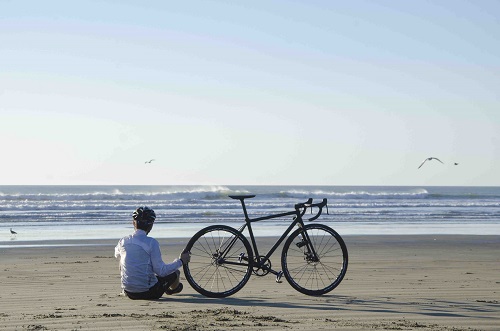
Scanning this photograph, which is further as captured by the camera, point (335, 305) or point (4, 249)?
point (4, 249)

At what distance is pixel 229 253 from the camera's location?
8.24 m

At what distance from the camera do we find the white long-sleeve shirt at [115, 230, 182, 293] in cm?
747

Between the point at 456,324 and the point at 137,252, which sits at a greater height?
the point at 137,252

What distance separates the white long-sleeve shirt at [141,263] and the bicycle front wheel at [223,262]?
425 mm

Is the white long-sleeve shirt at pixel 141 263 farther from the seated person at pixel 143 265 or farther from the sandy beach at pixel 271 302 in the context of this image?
the sandy beach at pixel 271 302

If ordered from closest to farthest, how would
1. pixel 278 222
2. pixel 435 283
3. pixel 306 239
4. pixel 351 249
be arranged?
pixel 306 239 < pixel 435 283 < pixel 351 249 < pixel 278 222

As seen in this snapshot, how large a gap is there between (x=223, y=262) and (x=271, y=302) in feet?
2.88

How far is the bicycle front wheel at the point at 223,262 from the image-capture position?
26.0 feet

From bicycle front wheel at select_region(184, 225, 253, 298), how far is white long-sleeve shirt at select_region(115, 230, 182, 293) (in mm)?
425

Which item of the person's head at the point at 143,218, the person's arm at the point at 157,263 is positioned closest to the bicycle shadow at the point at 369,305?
the person's arm at the point at 157,263

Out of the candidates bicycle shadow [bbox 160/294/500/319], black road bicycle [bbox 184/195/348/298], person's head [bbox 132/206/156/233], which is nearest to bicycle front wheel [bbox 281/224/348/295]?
A: black road bicycle [bbox 184/195/348/298]

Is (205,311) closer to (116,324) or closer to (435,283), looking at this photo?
(116,324)

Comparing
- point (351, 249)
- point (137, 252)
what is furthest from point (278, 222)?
point (137, 252)

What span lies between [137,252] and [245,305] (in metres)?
1.24
